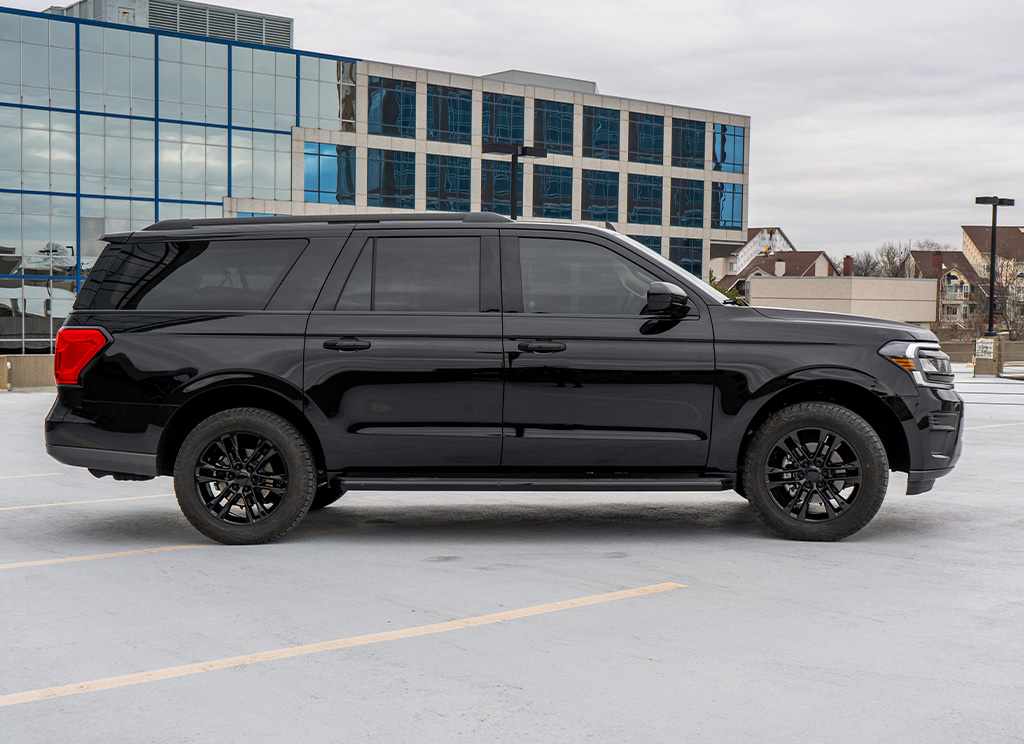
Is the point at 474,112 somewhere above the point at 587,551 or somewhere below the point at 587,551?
above

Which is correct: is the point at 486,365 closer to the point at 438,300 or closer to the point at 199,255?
the point at 438,300

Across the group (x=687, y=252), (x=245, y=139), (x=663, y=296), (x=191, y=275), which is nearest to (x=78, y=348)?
(x=191, y=275)

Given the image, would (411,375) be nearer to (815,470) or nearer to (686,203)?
(815,470)

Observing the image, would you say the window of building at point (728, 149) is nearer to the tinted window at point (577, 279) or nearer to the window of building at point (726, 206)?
the window of building at point (726, 206)

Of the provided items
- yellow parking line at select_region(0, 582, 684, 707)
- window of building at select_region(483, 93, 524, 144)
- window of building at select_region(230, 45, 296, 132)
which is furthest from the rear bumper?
window of building at select_region(483, 93, 524, 144)

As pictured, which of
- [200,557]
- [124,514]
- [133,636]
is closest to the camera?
[133,636]

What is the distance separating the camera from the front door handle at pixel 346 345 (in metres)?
6.97

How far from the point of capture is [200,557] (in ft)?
21.9

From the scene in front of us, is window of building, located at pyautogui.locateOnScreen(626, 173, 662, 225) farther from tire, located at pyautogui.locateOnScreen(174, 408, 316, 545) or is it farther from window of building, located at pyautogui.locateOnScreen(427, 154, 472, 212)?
tire, located at pyautogui.locateOnScreen(174, 408, 316, 545)

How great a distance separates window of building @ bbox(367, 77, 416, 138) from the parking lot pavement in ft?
173

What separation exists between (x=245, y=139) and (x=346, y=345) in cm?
4951

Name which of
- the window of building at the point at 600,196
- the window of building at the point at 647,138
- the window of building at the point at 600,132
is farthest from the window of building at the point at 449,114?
the window of building at the point at 647,138

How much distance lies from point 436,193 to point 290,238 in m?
55.1

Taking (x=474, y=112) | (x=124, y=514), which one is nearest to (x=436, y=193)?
(x=474, y=112)
